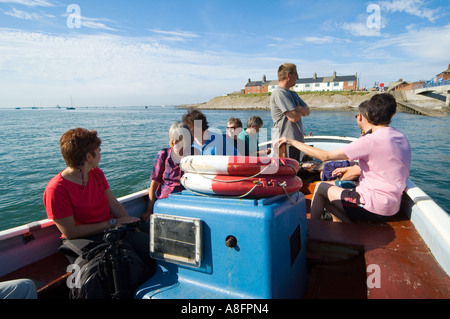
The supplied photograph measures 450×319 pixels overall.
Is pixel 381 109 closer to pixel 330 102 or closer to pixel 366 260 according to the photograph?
pixel 366 260

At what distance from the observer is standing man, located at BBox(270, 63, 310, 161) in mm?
3787

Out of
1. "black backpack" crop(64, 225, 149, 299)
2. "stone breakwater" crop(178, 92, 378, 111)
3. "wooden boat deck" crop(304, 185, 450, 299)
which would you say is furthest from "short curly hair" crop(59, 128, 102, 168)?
"stone breakwater" crop(178, 92, 378, 111)

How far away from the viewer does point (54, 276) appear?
6.95ft

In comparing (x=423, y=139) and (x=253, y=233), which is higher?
(x=253, y=233)

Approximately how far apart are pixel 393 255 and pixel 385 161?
0.77 metres

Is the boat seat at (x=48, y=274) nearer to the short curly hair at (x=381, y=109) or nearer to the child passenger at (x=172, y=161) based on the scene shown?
the child passenger at (x=172, y=161)

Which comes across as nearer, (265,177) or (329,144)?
(265,177)

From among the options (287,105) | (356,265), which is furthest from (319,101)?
(356,265)

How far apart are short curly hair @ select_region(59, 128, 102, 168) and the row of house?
8424cm

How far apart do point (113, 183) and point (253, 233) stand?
31.3 feet

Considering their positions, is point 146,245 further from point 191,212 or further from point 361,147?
point 361,147

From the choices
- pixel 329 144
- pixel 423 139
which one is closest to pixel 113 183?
pixel 329 144

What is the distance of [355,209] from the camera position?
2516 millimetres

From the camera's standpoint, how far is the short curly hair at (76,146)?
2135mm
